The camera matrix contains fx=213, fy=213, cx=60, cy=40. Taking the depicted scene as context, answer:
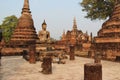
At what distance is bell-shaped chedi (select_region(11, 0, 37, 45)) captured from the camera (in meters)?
24.9

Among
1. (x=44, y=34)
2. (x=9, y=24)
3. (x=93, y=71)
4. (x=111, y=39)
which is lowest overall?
(x=93, y=71)

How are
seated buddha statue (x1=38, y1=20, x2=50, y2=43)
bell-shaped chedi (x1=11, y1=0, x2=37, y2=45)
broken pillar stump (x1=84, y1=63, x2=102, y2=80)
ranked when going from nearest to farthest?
broken pillar stump (x1=84, y1=63, x2=102, y2=80) → bell-shaped chedi (x1=11, y1=0, x2=37, y2=45) → seated buddha statue (x1=38, y1=20, x2=50, y2=43)

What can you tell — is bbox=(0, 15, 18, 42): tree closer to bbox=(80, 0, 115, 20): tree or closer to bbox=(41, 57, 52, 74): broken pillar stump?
bbox=(80, 0, 115, 20): tree

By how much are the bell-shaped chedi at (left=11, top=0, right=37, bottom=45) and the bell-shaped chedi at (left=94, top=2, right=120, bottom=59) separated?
31.4 feet

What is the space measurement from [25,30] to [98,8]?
1090cm

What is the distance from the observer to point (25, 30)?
25.5m

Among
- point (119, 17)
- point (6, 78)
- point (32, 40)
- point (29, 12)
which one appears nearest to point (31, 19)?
point (29, 12)

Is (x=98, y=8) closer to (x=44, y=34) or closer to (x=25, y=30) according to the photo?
(x=44, y=34)


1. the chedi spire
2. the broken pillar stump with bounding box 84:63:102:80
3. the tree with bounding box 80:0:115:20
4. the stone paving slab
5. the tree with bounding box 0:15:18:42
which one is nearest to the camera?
the broken pillar stump with bounding box 84:63:102:80

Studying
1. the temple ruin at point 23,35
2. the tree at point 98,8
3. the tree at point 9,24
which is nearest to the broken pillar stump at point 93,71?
the temple ruin at point 23,35

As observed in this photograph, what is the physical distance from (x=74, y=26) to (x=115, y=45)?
64.7 feet

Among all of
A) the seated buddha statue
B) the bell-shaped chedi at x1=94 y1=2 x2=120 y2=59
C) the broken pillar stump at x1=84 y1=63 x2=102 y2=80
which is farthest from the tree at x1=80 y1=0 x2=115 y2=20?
the broken pillar stump at x1=84 y1=63 x2=102 y2=80

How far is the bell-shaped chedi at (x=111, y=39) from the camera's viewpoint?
1603 centimetres

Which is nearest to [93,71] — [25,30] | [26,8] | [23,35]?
[23,35]
